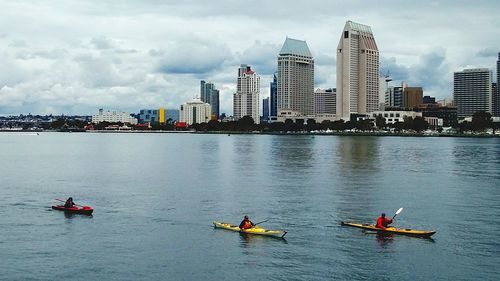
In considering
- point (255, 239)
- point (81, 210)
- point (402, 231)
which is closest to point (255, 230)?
point (255, 239)

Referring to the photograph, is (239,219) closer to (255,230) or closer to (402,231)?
(255,230)

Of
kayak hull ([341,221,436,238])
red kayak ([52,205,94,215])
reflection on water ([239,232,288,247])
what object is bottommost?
reflection on water ([239,232,288,247])

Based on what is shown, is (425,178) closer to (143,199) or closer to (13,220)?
(143,199)

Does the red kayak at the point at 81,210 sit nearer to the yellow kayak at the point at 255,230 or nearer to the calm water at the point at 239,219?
the calm water at the point at 239,219

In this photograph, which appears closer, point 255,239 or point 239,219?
point 255,239

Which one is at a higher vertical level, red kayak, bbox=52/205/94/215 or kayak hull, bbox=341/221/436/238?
red kayak, bbox=52/205/94/215

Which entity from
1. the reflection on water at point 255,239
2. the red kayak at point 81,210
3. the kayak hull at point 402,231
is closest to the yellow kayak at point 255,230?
Result: the reflection on water at point 255,239

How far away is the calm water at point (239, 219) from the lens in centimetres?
4025

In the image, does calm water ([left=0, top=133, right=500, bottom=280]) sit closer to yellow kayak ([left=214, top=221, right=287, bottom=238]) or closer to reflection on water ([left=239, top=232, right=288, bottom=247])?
reflection on water ([left=239, top=232, right=288, bottom=247])

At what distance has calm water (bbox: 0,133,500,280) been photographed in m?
40.2

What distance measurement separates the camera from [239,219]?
56.8m

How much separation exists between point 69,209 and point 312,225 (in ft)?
80.3

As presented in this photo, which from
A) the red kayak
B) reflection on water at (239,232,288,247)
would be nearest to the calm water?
reflection on water at (239,232,288,247)

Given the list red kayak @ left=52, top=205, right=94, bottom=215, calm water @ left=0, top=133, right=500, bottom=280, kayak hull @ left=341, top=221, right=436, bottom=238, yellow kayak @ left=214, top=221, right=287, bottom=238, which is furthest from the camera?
red kayak @ left=52, top=205, right=94, bottom=215
